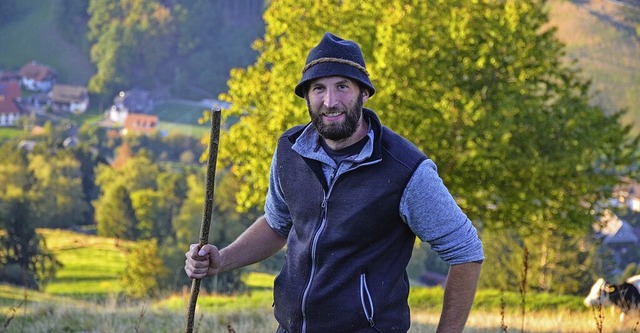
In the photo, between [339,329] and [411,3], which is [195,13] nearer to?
[411,3]

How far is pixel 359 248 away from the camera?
125 inches

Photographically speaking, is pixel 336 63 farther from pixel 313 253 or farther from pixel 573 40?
pixel 573 40

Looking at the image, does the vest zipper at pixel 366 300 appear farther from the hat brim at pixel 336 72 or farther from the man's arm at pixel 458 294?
the hat brim at pixel 336 72

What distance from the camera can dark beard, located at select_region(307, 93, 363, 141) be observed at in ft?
10.4

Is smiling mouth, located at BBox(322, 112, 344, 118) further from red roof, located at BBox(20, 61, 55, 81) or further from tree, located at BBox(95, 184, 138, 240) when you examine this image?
red roof, located at BBox(20, 61, 55, 81)

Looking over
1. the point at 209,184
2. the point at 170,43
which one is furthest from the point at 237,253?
the point at 170,43

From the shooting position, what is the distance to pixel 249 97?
22.0 metres

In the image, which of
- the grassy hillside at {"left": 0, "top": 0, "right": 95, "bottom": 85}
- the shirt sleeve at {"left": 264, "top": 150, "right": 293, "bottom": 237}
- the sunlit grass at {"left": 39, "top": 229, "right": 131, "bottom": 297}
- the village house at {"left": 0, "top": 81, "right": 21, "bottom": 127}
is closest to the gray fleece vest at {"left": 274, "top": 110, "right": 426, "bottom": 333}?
the shirt sleeve at {"left": 264, "top": 150, "right": 293, "bottom": 237}

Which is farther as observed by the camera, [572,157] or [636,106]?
[636,106]

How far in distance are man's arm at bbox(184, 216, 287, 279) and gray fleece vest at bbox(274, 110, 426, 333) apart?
41 centimetres

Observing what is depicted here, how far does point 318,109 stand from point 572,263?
39.8 m

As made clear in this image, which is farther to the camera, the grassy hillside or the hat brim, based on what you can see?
the grassy hillside

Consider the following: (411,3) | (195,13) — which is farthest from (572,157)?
(195,13)

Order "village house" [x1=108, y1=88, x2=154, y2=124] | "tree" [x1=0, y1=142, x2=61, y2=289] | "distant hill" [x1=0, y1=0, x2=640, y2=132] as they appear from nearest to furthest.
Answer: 1. "tree" [x1=0, y1=142, x2=61, y2=289]
2. "village house" [x1=108, y1=88, x2=154, y2=124]
3. "distant hill" [x1=0, y1=0, x2=640, y2=132]
